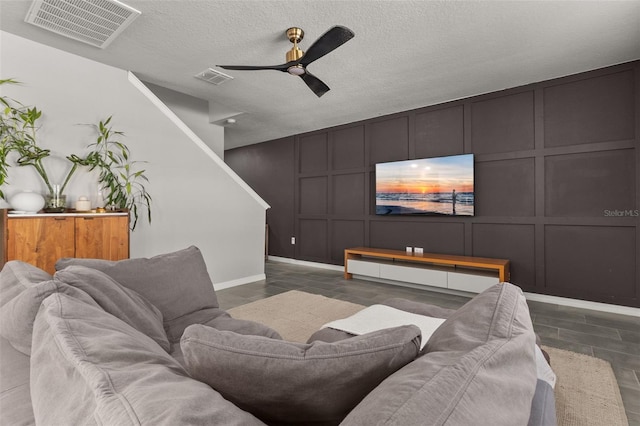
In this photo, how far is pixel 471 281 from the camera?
4004 mm

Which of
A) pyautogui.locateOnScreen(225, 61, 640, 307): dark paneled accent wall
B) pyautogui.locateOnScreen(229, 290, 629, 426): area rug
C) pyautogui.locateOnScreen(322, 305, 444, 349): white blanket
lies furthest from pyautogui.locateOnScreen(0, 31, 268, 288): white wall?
pyautogui.locateOnScreen(322, 305, 444, 349): white blanket

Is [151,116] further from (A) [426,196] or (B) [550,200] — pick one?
(B) [550,200]

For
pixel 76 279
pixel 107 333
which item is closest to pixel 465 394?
pixel 107 333

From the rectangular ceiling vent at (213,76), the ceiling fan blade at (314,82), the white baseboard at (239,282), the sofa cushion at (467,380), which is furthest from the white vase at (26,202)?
the sofa cushion at (467,380)

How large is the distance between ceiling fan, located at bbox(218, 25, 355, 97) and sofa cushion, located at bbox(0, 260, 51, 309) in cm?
198

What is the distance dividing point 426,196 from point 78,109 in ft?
14.7

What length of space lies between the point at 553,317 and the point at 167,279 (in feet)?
12.2

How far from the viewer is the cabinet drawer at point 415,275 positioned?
426 centimetres

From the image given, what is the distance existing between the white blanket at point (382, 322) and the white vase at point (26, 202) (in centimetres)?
274

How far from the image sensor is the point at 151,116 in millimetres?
3930

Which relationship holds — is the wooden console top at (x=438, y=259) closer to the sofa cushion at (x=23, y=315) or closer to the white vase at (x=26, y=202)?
the white vase at (x=26, y=202)

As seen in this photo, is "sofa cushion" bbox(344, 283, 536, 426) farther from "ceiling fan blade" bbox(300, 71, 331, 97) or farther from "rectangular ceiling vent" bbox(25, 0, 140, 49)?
"rectangular ceiling vent" bbox(25, 0, 140, 49)

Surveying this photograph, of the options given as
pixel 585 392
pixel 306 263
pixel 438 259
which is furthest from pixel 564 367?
pixel 306 263

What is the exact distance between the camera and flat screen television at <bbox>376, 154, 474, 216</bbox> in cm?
446
